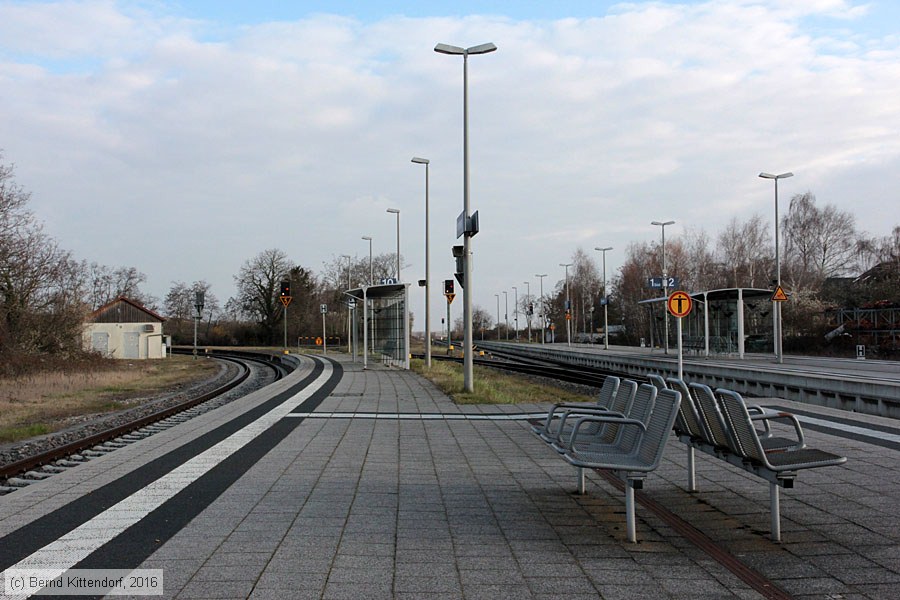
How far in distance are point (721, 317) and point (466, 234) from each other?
24080mm

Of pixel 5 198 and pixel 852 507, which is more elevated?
pixel 5 198

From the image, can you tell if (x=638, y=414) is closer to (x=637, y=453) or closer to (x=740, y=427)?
(x=637, y=453)

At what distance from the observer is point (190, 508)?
6172 mm

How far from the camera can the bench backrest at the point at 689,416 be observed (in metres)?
6.22

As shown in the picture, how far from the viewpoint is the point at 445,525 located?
5.68 metres

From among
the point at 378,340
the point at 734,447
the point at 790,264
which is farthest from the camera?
the point at 790,264

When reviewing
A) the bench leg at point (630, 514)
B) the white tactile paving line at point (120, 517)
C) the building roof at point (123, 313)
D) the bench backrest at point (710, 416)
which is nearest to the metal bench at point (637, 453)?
the bench leg at point (630, 514)

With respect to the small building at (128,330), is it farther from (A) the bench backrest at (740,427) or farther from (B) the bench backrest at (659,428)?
(A) the bench backrest at (740,427)

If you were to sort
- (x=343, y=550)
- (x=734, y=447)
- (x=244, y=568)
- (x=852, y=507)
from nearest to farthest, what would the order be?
(x=244, y=568)
(x=343, y=550)
(x=734, y=447)
(x=852, y=507)

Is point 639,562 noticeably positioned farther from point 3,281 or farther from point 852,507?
point 3,281

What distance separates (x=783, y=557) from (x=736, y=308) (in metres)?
33.7

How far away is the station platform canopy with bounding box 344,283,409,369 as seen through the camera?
1201 inches

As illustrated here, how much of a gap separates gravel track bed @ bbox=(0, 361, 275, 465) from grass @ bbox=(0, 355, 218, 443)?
0.40 m

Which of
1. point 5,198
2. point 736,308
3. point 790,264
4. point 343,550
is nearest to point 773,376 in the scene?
point 736,308
